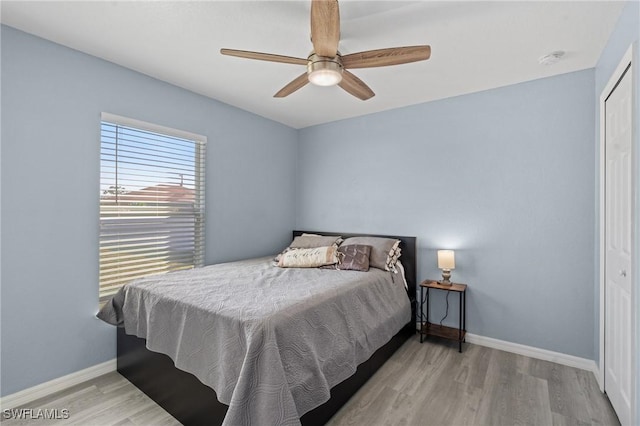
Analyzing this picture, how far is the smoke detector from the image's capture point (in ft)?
7.71

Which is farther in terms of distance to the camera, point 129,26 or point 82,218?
point 82,218

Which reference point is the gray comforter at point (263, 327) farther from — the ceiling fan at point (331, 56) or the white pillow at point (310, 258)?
the ceiling fan at point (331, 56)

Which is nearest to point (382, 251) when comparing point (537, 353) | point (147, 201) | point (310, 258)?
point (310, 258)

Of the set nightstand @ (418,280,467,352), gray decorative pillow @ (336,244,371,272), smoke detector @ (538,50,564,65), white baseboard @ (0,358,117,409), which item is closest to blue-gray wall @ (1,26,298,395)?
white baseboard @ (0,358,117,409)

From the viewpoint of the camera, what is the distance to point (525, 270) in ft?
9.42

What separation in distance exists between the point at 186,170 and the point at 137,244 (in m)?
0.88

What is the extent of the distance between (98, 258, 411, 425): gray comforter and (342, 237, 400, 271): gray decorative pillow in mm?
345

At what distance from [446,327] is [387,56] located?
8.96 ft

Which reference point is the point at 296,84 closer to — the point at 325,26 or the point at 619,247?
the point at 325,26

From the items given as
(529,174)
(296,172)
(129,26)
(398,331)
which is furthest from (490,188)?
(129,26)

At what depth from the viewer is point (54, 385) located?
2.25 metres

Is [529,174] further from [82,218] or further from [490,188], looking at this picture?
[82,218]

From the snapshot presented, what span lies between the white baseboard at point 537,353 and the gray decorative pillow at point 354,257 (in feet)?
4.34

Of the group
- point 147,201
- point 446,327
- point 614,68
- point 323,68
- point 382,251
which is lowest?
point 446,327
